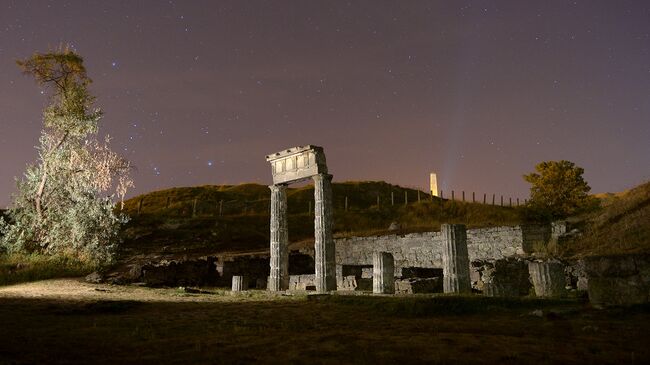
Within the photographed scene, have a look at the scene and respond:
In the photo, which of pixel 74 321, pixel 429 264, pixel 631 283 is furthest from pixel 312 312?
pixel 429 264

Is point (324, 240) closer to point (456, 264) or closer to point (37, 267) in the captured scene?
point (456, 264)

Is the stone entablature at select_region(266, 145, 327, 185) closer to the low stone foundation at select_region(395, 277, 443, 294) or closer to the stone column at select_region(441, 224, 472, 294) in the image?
the low stone foundation at select_region(395, 277, 443, 294)

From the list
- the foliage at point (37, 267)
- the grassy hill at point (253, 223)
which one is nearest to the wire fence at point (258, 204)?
the grassy hill at point (253, 223)

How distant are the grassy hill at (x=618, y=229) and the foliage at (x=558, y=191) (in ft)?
23.3

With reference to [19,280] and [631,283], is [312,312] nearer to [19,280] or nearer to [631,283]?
[631,283]

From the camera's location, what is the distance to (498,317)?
9.76 m

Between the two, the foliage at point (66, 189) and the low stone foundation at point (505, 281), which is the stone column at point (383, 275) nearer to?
the low stone foundation at point (505, 281)

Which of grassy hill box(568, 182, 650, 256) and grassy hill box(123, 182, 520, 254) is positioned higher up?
grassy hill box(123, 182, 520, 254)

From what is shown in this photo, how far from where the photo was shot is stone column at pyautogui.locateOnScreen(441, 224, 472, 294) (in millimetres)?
15625

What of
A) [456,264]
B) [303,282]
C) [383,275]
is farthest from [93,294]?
[456,264]

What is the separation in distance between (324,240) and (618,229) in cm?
1336

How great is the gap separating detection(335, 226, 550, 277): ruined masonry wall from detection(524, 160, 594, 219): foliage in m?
9.57

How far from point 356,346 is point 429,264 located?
20100 mm

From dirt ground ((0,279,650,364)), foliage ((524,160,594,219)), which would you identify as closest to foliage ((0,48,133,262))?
dirt ground ((0,279,650,364))
